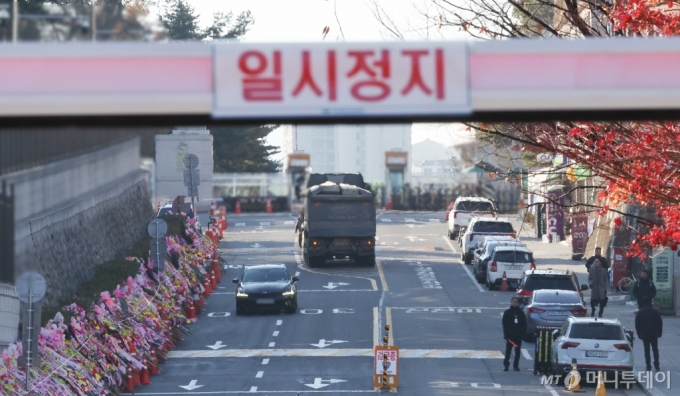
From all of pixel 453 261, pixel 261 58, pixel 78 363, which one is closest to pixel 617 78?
pixel 261 58

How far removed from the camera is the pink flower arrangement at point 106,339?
17.0 meters

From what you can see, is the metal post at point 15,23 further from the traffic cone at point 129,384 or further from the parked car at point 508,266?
the parked car at point 508,266

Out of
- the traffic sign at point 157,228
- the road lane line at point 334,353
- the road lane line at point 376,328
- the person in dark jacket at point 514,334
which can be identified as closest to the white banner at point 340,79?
the person in dark jacket at point 514,334

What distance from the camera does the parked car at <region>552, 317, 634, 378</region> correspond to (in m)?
21.6

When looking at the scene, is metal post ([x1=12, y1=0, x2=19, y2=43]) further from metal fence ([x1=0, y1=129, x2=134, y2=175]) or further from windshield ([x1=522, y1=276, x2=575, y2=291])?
windshield ([x1=522, y1=276, x2=575, y2=291])

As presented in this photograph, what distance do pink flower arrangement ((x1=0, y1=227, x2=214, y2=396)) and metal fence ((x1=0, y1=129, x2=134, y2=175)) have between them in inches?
320

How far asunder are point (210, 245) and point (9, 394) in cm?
2558

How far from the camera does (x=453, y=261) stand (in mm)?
45812

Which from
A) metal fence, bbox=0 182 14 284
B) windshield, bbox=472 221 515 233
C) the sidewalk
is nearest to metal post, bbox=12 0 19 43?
metal fence, bbox=0 182 14 284

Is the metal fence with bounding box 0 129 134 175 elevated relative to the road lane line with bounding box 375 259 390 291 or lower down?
elevated

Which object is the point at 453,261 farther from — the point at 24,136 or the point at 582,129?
the point at 24,136

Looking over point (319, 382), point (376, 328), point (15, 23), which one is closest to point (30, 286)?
point (319, 382)

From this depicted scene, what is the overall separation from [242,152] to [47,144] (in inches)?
1297

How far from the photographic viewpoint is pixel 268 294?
3194 centimetres
